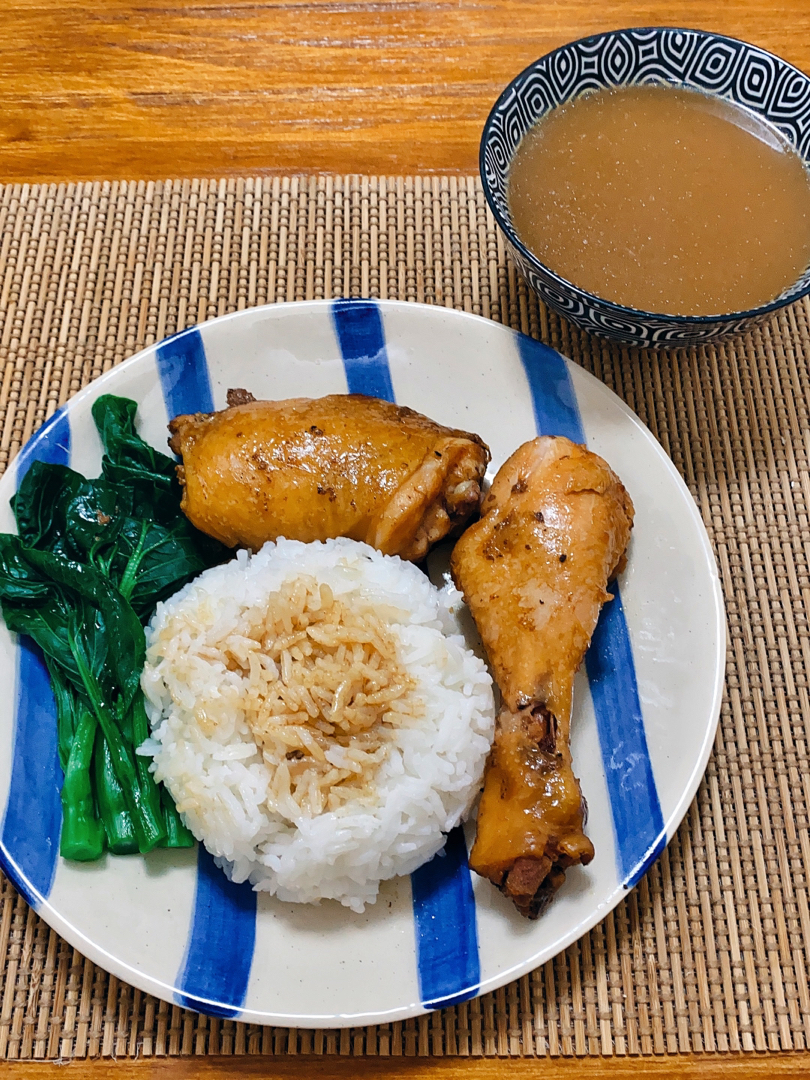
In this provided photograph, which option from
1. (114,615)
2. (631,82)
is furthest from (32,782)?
(631,82)

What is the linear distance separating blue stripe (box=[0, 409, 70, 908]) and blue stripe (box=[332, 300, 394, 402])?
930mm

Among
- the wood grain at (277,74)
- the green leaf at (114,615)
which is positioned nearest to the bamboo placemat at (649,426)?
the wood grain at (277,74)

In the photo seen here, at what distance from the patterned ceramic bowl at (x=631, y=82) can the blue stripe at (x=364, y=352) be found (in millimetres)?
478

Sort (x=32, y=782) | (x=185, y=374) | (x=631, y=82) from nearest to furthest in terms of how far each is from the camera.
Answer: (x=32, y=782)
(x=185, y=374)
(x=631, y=82)

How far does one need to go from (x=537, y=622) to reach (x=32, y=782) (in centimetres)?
134

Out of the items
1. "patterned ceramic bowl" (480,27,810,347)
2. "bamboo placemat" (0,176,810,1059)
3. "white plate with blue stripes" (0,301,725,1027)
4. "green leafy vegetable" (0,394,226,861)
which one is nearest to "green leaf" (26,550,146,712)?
"green leafy vegetable" (0,394,226,861)

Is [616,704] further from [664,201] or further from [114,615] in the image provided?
[664,201]

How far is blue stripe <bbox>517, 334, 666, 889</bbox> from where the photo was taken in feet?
7.22

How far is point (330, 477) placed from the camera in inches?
94.1

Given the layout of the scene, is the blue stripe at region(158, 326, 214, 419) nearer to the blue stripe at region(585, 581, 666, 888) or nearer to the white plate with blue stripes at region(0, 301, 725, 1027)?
the white plate with blue stripes at region(0, 301, 725, 1027)

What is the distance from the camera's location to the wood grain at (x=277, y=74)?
3.35 m

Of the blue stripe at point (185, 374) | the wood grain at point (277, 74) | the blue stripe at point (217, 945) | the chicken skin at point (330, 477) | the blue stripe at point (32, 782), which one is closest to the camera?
the blue stripe at point (217, 945)

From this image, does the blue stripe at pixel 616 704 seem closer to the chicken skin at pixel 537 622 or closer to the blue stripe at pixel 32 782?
the chicken skin at pixel 537 622

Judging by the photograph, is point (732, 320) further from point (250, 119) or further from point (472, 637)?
point (250, 119)
